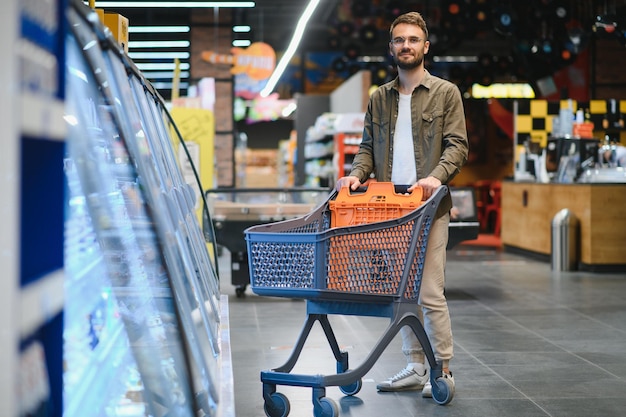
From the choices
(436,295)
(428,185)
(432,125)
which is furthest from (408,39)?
(436,295)

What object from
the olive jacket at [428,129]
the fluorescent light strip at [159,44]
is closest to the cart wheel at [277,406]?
the olive jacket at [428,129]

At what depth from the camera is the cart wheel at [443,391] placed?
3879 millimetres

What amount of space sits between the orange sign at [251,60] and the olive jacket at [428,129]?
38.2ft

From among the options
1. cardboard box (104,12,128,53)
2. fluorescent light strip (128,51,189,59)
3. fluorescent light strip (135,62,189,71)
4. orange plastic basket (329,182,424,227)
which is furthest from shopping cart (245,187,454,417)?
fluorescent light strip (135,62,189,71)

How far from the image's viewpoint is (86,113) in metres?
1.98

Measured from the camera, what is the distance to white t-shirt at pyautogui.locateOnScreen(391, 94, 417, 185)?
4082mm

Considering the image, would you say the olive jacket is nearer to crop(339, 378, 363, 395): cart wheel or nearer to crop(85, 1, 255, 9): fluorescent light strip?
crop(339, 378, 363, 395): cart wheel

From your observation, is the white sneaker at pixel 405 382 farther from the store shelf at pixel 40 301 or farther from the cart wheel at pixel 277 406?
the store shelf at pixel 40 301

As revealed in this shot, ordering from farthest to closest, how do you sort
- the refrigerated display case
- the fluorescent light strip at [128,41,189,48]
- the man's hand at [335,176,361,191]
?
the fluorescent light strip at [128,41,189,48], the man's hand at [335,176,361,191], the refrigerated display case

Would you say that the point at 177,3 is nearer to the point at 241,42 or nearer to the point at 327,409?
the point at 241,42

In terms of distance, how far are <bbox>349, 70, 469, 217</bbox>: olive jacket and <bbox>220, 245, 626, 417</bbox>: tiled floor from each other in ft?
2.87

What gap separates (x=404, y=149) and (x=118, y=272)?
7.02 ft

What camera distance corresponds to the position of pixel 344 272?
341 centimetres

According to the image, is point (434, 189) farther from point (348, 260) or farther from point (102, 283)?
point (102, 283)
